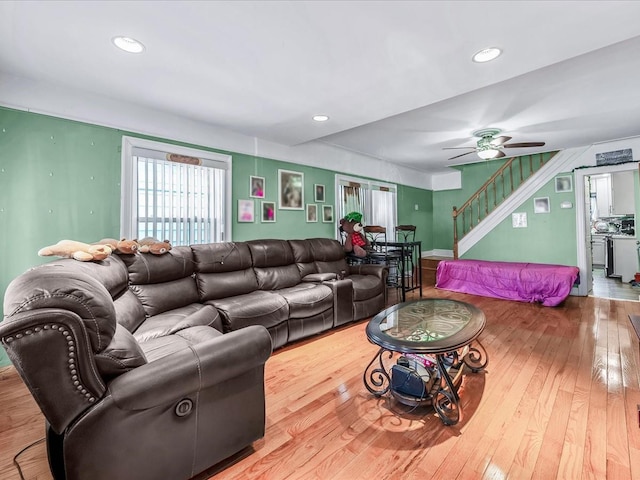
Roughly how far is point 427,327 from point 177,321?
185 cm

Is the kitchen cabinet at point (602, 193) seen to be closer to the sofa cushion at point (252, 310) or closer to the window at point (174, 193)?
the sofa cushion at point (252, 310)

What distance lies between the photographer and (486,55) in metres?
2.03

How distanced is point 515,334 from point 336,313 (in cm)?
199

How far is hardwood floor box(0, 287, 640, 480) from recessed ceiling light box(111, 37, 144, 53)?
2445 mm

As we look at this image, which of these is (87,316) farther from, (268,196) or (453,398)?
(268,196)

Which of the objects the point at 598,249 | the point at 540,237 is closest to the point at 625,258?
the point at 598,249

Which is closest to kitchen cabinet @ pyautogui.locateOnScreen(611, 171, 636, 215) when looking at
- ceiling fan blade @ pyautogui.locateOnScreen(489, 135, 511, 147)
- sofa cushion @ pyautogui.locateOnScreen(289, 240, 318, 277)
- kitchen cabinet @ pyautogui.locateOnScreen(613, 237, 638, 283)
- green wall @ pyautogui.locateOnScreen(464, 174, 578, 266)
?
kitchen cabinet @ pyautogui.locateOnScreen(613, 237, 638, 283)

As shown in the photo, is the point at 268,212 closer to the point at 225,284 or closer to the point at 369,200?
the point at 225,284

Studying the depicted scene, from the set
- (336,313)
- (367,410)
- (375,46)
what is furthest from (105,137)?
(367,410)

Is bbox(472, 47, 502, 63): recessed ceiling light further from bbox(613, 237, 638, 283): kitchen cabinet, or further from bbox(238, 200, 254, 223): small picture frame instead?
bbox(613, 237, 638, 283): kitchen cabinet

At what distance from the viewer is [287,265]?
3.78 metres

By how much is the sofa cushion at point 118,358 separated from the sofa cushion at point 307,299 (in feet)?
5.72

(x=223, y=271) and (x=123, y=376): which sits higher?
(x=223, y=271)

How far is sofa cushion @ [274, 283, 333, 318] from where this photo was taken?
3.01m
